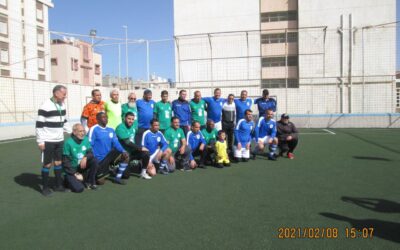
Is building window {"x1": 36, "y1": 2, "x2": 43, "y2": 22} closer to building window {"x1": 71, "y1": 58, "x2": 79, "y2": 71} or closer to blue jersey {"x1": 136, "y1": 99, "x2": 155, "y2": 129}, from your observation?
building window {"x1": 71, "y1": 58, "x2": 79, "y2": 71}

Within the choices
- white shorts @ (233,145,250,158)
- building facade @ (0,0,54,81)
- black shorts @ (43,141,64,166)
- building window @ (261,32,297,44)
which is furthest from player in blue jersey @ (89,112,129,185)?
building window @ (261,32,297,44)

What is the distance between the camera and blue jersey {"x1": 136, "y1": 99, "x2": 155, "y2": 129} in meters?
6.67

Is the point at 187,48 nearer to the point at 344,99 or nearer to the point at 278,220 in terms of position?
the point at 344,99

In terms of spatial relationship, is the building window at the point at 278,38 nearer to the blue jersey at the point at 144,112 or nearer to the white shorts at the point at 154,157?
the blue jersey at the point at 144,112

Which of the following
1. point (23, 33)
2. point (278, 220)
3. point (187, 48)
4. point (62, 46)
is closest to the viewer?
point (278, 220)

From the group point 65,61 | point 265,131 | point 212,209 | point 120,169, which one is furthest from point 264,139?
point 65,61

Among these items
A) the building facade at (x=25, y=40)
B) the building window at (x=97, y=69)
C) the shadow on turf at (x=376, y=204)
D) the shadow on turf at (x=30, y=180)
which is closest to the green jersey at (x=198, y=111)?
the shadow on turf at (x=30, y=180)

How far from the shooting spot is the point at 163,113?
6.76 meters

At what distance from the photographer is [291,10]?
1220 inches

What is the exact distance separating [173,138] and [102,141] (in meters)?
1.53

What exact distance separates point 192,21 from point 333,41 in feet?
45.7

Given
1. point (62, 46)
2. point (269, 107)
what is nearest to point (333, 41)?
point (269, 107)

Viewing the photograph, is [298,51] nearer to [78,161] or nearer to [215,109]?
[215,109]

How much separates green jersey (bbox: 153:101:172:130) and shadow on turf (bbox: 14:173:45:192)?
2.46 metres
